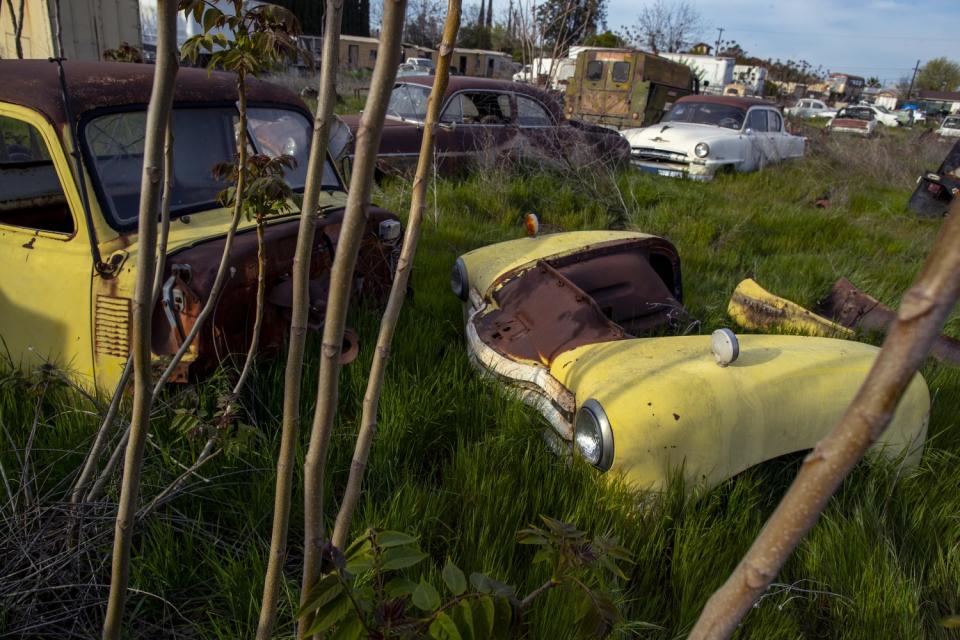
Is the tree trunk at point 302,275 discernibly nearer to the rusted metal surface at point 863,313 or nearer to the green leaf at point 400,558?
the green leaf at point 400,558

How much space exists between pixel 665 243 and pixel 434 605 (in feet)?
9.34

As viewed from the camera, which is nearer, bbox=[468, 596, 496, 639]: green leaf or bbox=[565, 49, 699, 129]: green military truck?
bbox=[468, 596, 496, 639]: green leaf

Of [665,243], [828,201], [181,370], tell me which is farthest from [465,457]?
[828,201]

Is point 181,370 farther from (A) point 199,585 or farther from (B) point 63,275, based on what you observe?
(A) point 199,585

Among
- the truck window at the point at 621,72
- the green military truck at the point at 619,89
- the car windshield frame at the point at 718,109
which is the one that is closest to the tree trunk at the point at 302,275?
the car windshield frame at the point at 718,109

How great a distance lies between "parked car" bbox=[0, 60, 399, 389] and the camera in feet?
8.15

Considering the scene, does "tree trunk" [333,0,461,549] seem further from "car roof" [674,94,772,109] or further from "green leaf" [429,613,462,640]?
"car roof" [674,94,772,109]

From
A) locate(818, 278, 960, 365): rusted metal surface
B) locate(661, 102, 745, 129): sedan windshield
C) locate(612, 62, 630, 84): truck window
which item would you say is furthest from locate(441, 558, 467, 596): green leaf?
locate(612, 62, 630, 84): truck window

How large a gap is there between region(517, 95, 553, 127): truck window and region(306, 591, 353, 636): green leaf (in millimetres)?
7536

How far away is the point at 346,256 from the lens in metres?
0.98

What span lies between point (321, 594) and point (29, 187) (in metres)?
3.20

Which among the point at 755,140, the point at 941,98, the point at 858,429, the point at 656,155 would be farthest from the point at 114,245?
the point at 941,98

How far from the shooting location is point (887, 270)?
5617 millimetres

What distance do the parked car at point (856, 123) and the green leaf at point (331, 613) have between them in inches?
979
